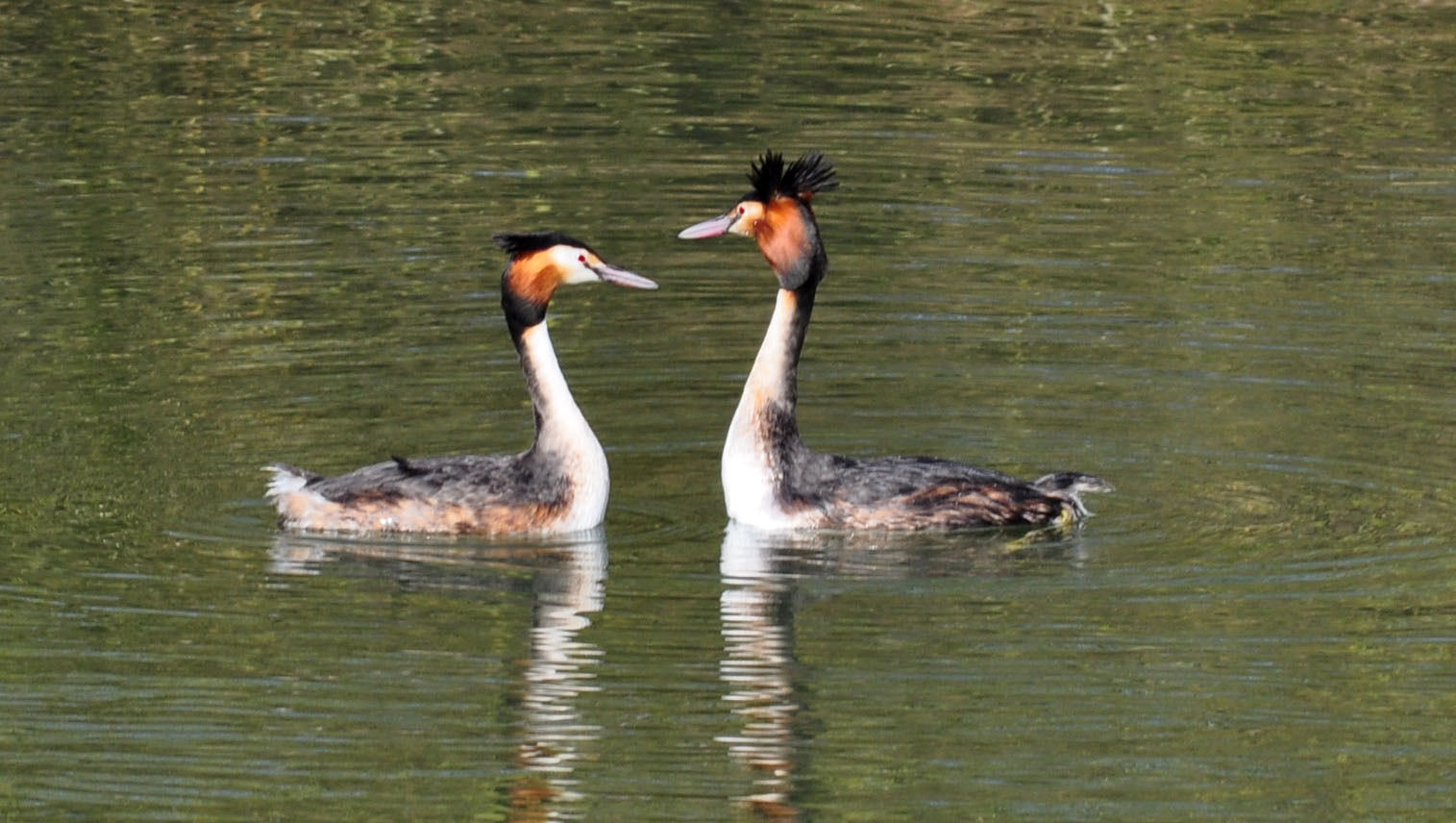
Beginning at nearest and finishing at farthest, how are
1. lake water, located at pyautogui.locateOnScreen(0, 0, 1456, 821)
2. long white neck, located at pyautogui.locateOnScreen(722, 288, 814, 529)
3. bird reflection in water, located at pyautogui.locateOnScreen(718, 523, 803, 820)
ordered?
bird reflection in water, located at pyautogui.locateOnScreen(718, 523, 803, 820) < lake water, located at pyautogui.locateOnScreen(0, 0, 1456, 821) < long white neck, located at pyautogui.locateOnScreen(722, 288, 814, 529)

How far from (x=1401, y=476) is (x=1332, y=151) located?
316 inches

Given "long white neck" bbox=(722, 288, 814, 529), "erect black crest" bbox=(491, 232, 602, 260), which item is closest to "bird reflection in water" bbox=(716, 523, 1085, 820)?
"long white neck" bbox=(722, 288, 814, 529)

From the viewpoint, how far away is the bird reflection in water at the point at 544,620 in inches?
383

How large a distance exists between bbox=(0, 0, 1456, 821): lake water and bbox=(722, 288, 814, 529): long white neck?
0.70ft

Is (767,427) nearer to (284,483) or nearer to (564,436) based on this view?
(564,436)

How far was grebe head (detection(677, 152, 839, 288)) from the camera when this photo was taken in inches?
529

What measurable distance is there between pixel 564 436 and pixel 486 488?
0.43 m

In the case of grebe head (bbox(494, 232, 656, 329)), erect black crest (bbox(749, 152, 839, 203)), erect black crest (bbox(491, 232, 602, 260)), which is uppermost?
erect black crest (bbox(749, 152, 839, 203))

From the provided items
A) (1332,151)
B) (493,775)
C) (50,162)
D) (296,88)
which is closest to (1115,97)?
(1332,151)

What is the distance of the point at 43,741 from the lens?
33.3ft

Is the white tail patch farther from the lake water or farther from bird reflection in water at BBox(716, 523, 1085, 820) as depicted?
bird reflection in water at BBox(716, 523, 1085, 820)

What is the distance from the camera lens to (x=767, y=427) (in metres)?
13.2

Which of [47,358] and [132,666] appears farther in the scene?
[47,358]

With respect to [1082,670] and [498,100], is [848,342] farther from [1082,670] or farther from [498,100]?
[498,100]
